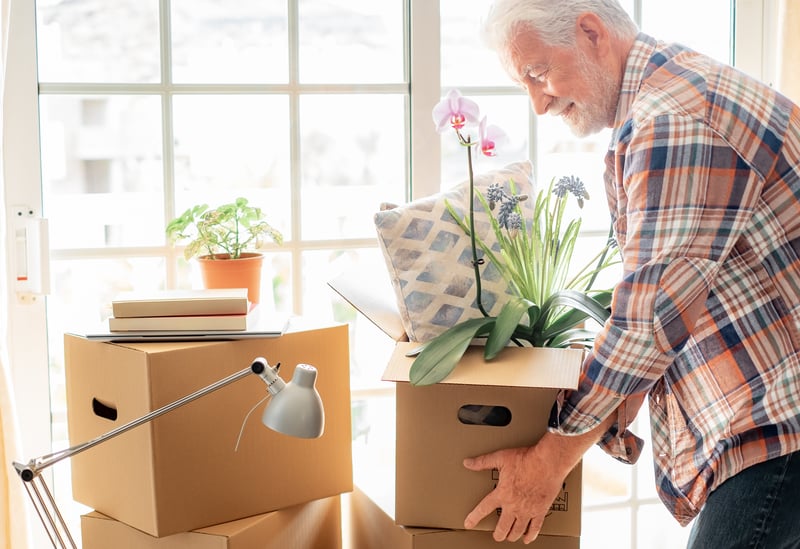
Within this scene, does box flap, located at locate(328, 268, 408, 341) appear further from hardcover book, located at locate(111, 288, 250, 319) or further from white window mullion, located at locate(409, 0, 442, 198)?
white window mullion, located at locate(409, 0, 442, 198)

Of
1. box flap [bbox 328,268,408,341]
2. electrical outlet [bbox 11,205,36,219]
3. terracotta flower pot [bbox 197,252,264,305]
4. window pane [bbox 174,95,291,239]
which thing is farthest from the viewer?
window pane [bbox 174,95,291,239]

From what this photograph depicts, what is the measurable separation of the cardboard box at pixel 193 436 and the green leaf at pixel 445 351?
264 mm

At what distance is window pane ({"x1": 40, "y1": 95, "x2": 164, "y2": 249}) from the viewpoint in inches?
83.2

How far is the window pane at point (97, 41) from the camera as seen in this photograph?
208 cm

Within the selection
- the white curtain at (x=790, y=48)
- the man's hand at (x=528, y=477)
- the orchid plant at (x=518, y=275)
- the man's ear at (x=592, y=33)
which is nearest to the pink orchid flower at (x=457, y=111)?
the orchid plant at (x=518, y=275)

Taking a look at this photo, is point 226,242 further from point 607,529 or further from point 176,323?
point 607,529

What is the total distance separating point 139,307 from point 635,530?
1.66 meters

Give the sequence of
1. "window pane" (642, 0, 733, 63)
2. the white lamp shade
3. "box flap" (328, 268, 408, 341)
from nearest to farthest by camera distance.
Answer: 1. the white lamp shade
2. "box flap" (328, 268, 408, 341)
3. "window pane" (642, 0, 733, 63)

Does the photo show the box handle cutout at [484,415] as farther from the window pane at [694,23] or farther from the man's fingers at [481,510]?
the window pane at [694,23]

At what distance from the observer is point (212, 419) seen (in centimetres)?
155

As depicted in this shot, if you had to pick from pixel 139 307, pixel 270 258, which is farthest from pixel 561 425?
pixel 270 258

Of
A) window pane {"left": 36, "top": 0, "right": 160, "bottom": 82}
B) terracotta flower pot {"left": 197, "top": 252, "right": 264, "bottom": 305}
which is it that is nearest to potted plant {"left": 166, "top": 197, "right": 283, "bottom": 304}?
terracotta flower pot {"left": 197, "top": 252, "right": 264, "bottom": 305}

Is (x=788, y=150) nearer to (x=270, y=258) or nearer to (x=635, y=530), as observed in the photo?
(x=270, y=258)

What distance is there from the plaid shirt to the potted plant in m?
0.81
